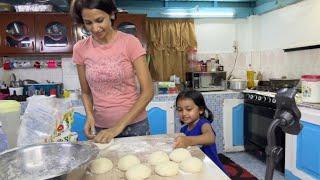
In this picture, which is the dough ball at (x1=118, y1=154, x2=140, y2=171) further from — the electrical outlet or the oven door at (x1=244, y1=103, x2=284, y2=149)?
the electrical outlet

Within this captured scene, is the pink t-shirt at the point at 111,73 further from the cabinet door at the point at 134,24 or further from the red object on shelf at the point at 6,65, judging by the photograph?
Answer: the red object on shelf at the point at 6,65

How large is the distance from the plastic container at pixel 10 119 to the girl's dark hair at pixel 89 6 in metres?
0.45

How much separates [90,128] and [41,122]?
35 centimetres

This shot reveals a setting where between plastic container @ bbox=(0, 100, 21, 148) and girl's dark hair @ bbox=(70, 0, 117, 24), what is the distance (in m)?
0.45

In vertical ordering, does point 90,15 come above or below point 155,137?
above

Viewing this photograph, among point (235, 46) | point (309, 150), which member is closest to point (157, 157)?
point (309, 150)


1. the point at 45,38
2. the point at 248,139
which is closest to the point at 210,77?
the point at 248,139

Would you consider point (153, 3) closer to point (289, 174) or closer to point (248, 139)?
point (248, 139)

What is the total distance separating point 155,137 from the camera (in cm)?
135

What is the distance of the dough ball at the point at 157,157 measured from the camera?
40.4 inches

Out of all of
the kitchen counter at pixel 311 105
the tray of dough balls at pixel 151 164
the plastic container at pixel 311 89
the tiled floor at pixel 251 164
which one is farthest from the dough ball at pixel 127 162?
the tiled floor at pixel 251 164

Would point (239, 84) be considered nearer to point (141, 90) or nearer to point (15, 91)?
point (141, 90)

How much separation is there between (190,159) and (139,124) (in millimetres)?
504

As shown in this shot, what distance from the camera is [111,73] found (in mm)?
1310
